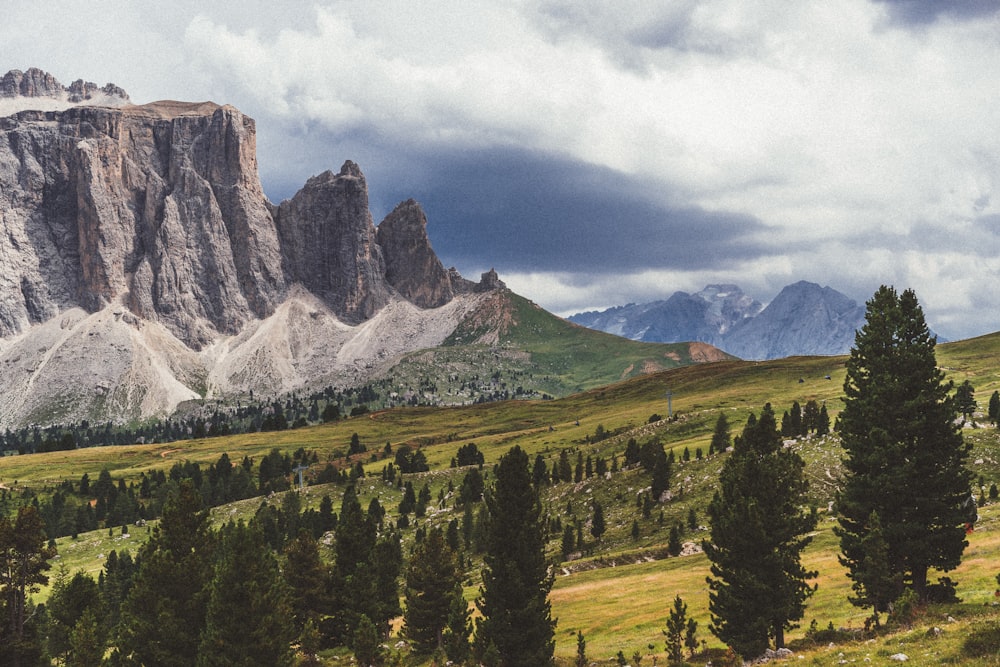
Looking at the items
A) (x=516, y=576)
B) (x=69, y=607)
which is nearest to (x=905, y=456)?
(x=516, y=576)

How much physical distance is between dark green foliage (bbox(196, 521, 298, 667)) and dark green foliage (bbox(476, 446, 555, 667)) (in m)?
14.5

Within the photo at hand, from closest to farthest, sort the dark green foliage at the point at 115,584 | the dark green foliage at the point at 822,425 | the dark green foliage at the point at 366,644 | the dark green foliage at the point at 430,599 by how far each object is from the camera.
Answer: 1. the dark green foliage at the point at 366,644
2. the dark green foliage at the point at 430,599
3. the dark green foliage at the point at 822,425
4. the dark green foliage at the point at 115,584

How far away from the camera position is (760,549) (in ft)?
123

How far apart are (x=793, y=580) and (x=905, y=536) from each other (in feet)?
20.3

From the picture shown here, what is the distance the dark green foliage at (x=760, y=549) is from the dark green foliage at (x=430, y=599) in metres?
27.2

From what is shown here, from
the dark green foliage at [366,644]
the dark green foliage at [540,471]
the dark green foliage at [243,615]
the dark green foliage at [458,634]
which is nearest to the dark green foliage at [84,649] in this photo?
the dark green foliage at [243,615]

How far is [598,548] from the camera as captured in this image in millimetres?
102250

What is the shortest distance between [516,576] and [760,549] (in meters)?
15.0

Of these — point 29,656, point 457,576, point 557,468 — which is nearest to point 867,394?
point 457,576

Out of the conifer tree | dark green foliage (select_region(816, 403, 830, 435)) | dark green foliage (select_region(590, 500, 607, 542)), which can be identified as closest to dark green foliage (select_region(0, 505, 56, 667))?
the conifer tree

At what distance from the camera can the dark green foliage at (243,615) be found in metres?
45.4

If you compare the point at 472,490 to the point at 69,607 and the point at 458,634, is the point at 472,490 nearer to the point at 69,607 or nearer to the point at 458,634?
the point at 69,607

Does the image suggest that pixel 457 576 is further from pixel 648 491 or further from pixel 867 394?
pixel 648 491

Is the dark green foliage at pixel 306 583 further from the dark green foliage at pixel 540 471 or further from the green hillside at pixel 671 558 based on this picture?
the dark green foliage at pixel 540 471
